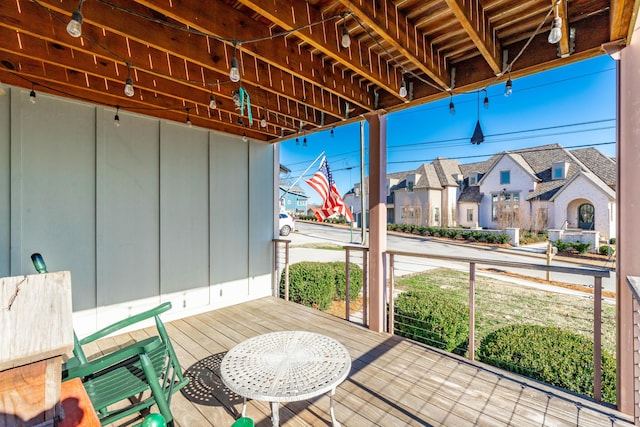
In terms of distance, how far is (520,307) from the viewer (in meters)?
5.18

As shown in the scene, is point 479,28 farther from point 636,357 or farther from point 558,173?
point 558,173

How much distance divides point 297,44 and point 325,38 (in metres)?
0.43

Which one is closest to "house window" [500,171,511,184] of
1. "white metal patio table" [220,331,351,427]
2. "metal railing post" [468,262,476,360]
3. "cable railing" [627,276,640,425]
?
"metal railing post" [468,262,476,360]

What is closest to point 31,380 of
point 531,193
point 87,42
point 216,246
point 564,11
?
point 87,42

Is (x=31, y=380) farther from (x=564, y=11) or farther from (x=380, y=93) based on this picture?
(x=380, y=93)

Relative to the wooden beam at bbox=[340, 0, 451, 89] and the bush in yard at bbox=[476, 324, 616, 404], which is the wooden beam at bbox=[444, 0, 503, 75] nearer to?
the wooden beam at bbox=[340, 0, 451, 89]

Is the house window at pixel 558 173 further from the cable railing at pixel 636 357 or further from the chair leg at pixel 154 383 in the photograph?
the chair leg at pixel 154 383

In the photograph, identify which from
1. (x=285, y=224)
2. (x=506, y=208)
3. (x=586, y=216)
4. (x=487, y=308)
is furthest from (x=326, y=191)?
(x=506, y=208)

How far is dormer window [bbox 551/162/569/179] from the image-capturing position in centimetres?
1559

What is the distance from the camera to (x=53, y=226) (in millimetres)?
2766

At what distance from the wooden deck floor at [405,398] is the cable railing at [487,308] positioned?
24 centimetres

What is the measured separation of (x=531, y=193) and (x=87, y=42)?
1993 cm

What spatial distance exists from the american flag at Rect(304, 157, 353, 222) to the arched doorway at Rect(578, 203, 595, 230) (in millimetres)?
14219

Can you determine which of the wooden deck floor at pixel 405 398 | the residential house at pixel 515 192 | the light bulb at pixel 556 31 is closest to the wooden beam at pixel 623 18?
the light bulb at pixel 556 31
